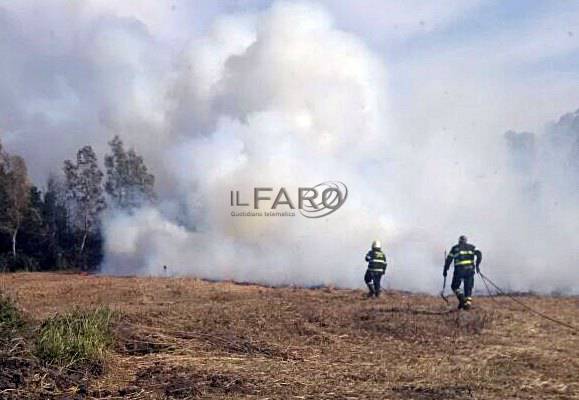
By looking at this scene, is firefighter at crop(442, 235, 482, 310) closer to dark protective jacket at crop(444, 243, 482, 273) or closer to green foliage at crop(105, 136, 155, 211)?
dark protective jacket at crop(444, 243, 482, 273)

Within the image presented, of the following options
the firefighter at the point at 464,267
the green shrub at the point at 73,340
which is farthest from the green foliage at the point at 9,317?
the firefighter at the point at 464,267

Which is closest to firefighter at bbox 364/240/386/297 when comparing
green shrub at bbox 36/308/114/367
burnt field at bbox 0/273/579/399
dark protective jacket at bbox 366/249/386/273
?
dark protective jacket at bbox 366/249/386/273

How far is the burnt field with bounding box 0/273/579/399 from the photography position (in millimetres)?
7910

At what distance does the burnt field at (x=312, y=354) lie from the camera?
7910 mm

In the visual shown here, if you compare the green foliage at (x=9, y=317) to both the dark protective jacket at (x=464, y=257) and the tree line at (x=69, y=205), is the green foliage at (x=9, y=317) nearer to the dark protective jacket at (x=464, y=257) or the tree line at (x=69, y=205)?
the dark protective jacket at (x=464, y=257)

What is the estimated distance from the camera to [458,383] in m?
8.44

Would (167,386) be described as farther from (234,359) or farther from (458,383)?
(458,383)

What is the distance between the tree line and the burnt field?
1875 centimetres

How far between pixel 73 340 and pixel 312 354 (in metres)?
3.82

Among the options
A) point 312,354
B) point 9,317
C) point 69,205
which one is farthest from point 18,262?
point 312,354

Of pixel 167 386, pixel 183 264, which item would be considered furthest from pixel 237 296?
pixel 183 264

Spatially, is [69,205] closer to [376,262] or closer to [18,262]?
[18,262]

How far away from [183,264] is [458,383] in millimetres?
23279

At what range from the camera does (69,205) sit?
36.5 metres
